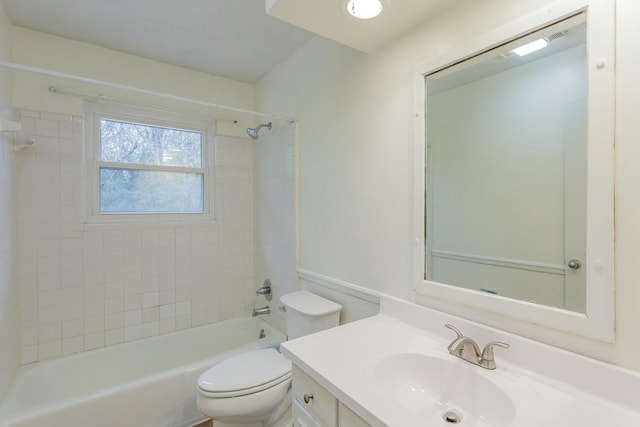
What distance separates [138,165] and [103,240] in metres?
0.60

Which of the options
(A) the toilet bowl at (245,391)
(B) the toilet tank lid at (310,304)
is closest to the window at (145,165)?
(B) the toilet tank lid at (310,304)

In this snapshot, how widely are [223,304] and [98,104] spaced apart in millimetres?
1785

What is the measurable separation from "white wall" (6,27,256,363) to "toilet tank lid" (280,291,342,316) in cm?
104

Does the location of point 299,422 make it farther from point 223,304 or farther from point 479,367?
point 223,304

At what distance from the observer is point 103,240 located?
212 centimetres

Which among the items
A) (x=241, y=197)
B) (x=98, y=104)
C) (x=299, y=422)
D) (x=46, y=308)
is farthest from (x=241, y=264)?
(x=299, y=422)

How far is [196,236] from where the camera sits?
2.47m

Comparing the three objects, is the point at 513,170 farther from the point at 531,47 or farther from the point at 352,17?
the point at 352,17

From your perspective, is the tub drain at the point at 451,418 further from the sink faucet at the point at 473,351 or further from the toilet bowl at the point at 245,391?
the toilet bowl at the point at 245,391

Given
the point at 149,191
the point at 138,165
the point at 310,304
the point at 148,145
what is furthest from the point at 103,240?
the point at 310,304

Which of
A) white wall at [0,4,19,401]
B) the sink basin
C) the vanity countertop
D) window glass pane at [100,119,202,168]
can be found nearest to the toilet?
the vanity countertop

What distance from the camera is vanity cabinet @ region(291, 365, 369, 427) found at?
0.83 m

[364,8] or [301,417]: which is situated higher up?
[364,8]

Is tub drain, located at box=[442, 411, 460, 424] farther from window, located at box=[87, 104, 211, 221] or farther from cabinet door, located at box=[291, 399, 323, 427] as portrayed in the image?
window, located at box=[87, 104, 211, 221]
